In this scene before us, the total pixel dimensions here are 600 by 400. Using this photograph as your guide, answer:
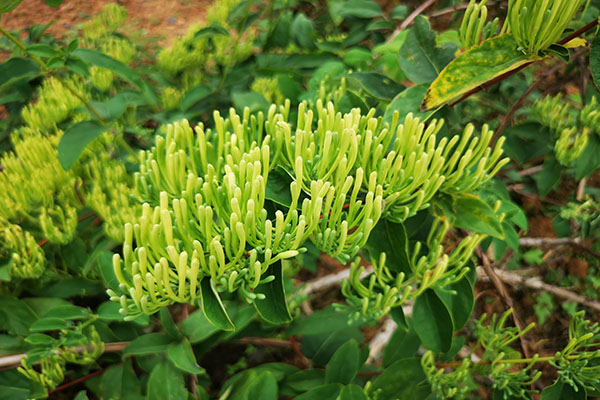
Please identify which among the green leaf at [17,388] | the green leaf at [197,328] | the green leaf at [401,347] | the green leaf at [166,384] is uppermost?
the green leaf at [197,328]

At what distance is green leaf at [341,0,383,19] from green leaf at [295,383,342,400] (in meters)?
1.08

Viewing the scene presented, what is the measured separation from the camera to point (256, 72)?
4.05 feet

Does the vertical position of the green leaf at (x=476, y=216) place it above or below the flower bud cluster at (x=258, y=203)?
below

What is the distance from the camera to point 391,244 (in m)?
0.58

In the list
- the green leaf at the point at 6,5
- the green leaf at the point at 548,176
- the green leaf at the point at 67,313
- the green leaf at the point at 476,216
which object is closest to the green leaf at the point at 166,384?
the green leaf at the point at 67,313

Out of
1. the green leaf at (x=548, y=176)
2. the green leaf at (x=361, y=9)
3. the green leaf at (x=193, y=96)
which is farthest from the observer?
the green leaf at (x=361, y=9)

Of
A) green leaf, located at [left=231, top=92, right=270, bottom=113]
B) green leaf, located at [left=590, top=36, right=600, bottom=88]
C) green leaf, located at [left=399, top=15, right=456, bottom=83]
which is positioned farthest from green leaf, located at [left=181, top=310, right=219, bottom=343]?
green leaf, located at [left=590, top=36, right=600, bottom=88]

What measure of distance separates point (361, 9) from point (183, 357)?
1.14m

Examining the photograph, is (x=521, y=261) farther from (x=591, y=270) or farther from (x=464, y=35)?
(x=464, y=35)

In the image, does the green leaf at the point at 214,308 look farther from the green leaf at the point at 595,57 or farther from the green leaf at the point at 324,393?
the green leaf at the point at 595,57

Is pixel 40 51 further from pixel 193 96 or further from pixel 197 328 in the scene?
pixel 197 328

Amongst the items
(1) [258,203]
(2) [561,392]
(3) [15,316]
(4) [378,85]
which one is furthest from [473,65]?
(3) [15,316]

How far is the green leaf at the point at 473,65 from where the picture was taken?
1.79 ft

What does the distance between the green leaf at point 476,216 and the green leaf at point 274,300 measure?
27 centimetres
